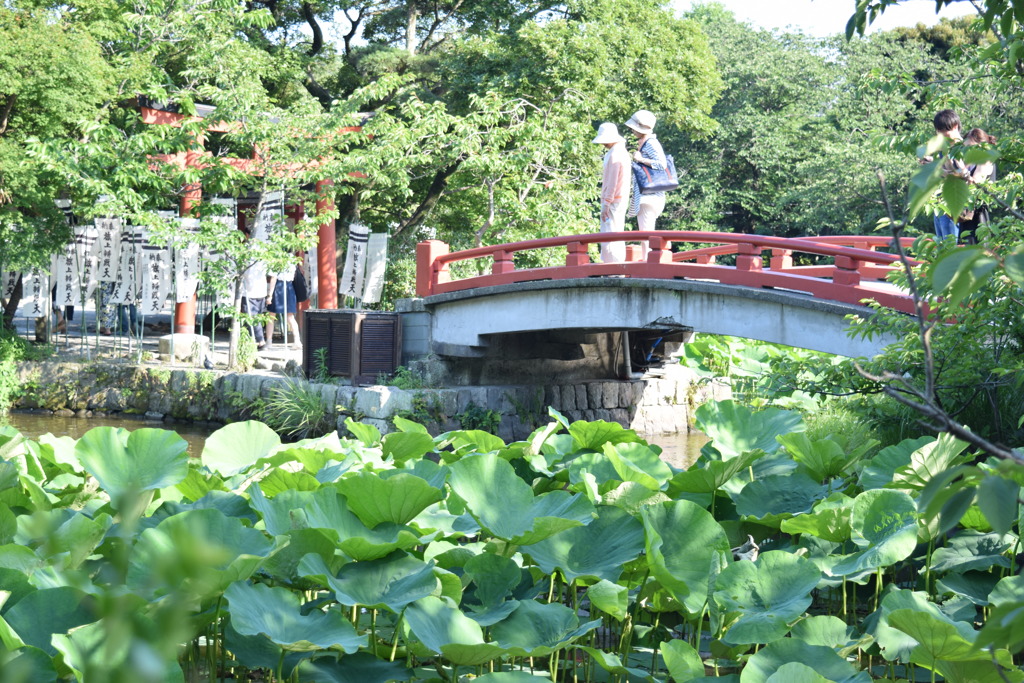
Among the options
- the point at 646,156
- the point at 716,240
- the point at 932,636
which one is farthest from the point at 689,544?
the point at 716,240

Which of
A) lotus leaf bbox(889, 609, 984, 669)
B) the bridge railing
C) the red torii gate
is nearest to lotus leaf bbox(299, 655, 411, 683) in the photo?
lotus leaf bbox(889, 609, 984, 669)

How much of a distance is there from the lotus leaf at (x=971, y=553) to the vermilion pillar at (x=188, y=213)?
11501 mm

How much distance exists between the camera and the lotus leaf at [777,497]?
3105mm

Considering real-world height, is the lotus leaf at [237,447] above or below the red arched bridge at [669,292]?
below

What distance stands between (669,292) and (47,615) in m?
8.44

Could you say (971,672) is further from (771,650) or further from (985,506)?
(985,506)

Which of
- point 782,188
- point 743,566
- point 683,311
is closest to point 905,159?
point 782,188

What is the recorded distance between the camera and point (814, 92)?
24.3 metres

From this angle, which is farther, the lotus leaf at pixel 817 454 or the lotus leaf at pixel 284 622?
the lotus leaf at pixel 817 454

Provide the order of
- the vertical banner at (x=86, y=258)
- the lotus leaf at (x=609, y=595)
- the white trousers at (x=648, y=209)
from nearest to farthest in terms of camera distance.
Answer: the lotus leaf at (x=609, y=595) → the white trousers at (x=648, y=209) → the vertical banner at (x=86, y=258)

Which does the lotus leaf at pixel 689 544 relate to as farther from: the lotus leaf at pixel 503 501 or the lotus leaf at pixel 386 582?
the lotus leaf at pixel 386 582

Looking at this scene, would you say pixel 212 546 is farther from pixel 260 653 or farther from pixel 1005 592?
pixel 1005 592

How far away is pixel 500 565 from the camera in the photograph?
2383mm

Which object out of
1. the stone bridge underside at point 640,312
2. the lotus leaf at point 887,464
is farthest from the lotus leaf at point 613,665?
the stone bridge underside at point 640,312
